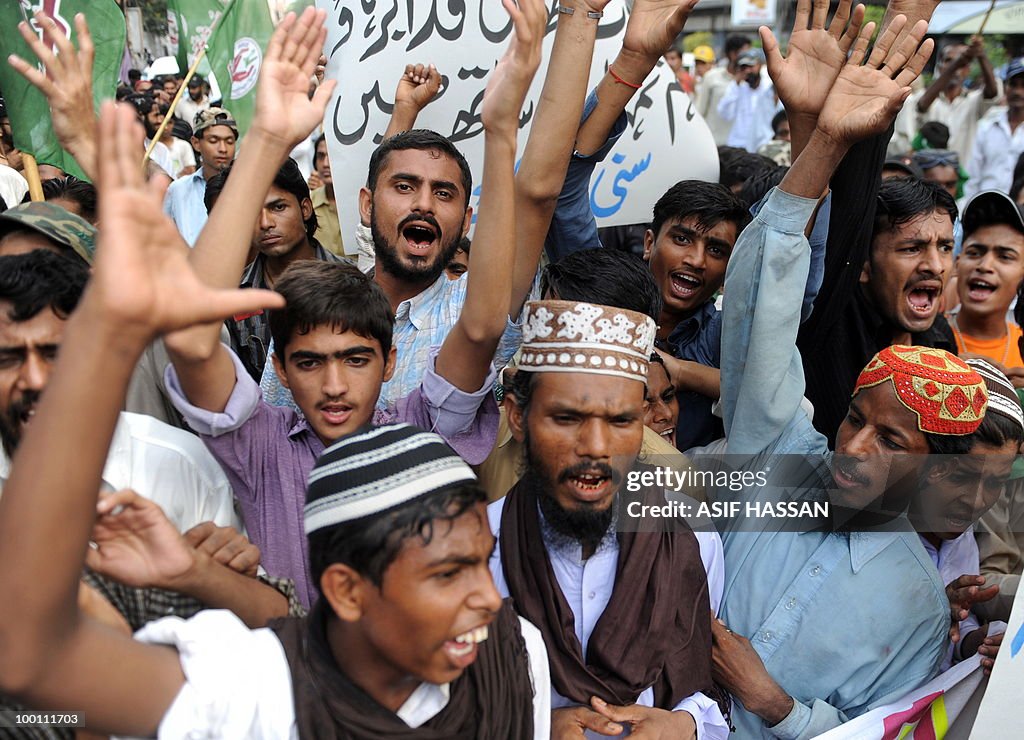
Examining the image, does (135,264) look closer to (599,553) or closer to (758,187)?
(599,553)

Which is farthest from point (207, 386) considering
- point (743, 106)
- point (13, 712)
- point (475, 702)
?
point (743, 106)

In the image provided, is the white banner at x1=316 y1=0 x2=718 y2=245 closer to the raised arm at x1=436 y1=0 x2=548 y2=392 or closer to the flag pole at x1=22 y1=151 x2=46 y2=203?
the flag pole at x1=22 y1=151 x2=46 y2=203

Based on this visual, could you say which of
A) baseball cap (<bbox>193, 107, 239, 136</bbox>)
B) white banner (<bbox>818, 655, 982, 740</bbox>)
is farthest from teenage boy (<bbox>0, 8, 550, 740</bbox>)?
baseball cap (<bbox>193, 107, 239, 136</bbox>)

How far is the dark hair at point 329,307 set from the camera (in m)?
2.33

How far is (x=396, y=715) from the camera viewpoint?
5.32 ft

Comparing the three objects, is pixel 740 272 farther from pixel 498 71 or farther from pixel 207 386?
pixel 207 386

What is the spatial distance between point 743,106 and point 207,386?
1167cm

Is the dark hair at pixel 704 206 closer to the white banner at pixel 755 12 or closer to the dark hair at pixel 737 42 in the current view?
the dark hair at pixel 737 42

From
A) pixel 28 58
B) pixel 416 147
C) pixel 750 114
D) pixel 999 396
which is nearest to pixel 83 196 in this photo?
pixel 28 58

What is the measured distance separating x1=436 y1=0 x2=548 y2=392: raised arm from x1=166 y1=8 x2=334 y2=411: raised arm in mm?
425

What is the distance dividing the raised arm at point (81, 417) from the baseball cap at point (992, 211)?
381cm

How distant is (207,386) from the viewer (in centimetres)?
198

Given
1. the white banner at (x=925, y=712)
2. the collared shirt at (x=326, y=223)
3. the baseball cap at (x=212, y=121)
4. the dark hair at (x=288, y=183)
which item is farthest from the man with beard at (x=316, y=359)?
the baseball cap at (x=212, y=121)

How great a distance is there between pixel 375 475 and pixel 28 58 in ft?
10.9
